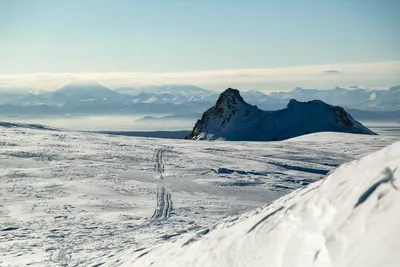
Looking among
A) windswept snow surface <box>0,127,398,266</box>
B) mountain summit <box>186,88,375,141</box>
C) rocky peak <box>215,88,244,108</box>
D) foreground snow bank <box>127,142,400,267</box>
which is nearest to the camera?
foreground snow bank <box>127,142,400,267</box>

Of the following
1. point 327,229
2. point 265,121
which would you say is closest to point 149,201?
point 327,229

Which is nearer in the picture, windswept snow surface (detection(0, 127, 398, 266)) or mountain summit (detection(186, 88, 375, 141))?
windswept snow surface (detection(0, 127, 398, 266))

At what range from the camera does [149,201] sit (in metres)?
17.5

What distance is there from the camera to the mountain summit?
240ft

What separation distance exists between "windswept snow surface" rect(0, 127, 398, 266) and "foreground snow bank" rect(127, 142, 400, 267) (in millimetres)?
21

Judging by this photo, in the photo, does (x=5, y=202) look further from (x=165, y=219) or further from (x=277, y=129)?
(x=277, y=129)

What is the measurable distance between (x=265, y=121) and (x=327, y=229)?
234 feet

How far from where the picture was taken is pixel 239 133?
72875mm

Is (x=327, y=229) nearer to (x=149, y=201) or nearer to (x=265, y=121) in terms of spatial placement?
(x=149, y=201)

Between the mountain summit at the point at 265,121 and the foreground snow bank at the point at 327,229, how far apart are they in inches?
2515

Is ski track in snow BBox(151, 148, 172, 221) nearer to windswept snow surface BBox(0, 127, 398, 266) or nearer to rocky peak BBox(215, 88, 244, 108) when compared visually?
windswept snow surface BBox(0, 127, 398, 266)

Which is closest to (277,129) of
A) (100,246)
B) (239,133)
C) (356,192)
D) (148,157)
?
(239,133)

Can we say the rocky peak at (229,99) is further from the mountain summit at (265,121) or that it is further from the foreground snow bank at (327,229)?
the foreground snow bank at (327,229)

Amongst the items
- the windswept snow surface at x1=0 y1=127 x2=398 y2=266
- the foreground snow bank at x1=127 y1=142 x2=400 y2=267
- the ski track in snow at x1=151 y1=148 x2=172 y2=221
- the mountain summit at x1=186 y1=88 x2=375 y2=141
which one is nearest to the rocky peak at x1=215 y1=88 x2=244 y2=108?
the mountain summit at x1=186 y1=88 x2=375 y2=141
